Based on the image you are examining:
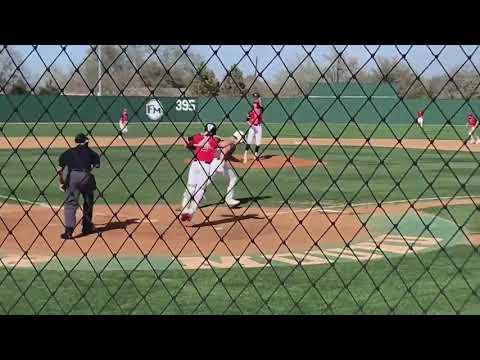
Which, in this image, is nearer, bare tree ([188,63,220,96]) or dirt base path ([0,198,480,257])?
bare tree ([188,63,220,96])

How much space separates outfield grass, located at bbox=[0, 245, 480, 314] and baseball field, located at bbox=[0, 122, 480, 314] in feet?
0.07

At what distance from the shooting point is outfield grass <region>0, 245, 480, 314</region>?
20.5 ft

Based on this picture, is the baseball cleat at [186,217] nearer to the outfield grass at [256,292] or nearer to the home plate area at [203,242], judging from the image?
the home plate area at [203,242]

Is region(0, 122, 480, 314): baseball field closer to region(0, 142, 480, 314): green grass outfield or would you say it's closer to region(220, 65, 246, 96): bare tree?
region(0, 142, 480, 314): green grass outfield

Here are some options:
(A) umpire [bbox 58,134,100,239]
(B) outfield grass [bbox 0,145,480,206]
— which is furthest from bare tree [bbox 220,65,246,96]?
(A) umpire [bbox 58,134,100,239]

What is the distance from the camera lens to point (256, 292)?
6785 millimetres

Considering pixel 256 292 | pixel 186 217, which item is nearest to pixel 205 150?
pixel 186 217

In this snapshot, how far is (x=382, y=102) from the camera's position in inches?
1453

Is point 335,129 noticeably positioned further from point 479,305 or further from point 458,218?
point 479,305

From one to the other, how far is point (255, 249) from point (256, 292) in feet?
8.11

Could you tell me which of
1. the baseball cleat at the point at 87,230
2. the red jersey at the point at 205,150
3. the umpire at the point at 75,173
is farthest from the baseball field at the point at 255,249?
the red jersey at the point at 205,150
